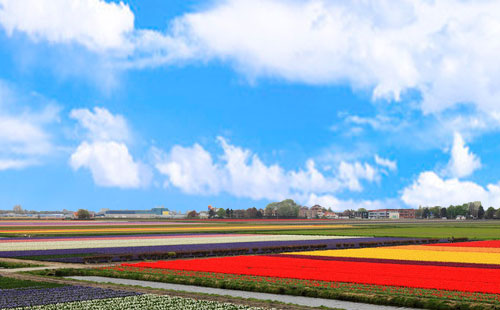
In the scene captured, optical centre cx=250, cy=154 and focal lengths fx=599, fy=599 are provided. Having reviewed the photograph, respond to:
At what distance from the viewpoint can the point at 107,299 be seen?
27.2 meters

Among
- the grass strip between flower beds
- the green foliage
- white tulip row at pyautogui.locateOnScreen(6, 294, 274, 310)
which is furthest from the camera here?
the green foliage

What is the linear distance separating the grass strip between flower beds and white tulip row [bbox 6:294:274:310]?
471 cm

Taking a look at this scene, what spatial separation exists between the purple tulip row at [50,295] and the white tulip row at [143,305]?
0.96 m

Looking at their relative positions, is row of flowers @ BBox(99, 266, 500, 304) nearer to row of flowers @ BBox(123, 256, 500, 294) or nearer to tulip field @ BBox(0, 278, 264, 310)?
row of flowers @ BBox(123, 256, 500, 294)

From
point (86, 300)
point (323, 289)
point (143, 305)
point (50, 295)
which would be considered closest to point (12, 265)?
point (50, 295)

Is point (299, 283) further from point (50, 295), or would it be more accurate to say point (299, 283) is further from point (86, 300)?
point (50, 295)

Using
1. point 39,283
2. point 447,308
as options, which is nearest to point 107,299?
point 39,283

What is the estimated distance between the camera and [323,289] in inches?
1168

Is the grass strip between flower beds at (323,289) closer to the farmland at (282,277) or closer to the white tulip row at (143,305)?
the farmland at (282,277)

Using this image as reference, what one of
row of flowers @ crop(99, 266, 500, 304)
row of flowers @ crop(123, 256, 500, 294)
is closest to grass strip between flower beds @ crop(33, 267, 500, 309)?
row of flowers @ crop(99, 266, 500, 304)

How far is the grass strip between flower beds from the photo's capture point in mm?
26062

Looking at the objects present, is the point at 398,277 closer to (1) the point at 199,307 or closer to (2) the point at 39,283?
(1) the point at 199,307

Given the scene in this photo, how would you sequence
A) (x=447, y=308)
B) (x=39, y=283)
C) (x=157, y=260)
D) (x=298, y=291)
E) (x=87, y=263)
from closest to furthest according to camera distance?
(x=447, y=308) < (x=298, y=291) < (x=39, y=283) < (x=87, y=263) < (x=157, y=260)

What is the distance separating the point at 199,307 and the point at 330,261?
2232 cm
